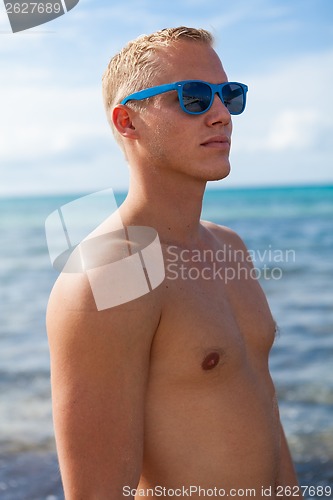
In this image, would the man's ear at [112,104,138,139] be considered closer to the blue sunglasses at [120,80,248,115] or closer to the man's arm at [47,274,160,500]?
the blue sunglasses at [120,80,248,115]

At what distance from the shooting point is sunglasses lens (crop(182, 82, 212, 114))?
2367mm

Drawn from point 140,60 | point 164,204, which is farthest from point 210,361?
point 140,60

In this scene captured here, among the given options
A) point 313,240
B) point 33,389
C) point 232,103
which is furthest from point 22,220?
point 232,103

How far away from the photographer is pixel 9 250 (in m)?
→ 23.8

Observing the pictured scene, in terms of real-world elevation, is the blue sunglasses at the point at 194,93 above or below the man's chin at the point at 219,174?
above

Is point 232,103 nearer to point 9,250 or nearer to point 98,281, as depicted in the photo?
point 98,281

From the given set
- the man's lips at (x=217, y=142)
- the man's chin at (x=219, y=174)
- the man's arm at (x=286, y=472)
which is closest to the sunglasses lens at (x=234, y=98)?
the man's lips at (x=217, y=142)

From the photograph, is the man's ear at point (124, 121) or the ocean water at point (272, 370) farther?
the ocean water at point (272, 370)

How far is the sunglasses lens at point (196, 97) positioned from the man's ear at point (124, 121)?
0.72ft

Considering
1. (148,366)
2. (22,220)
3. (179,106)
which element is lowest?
(148,366)

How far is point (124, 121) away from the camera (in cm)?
252

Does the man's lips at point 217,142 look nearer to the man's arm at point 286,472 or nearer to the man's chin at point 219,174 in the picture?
the man's chin at point 219,174

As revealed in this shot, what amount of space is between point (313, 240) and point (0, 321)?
14104 mm

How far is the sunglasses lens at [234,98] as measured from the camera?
2503 millimetres
